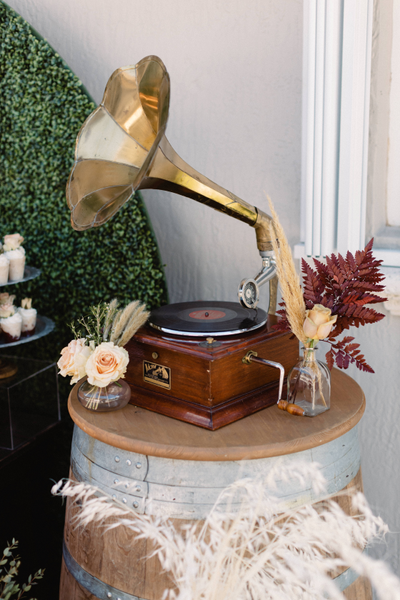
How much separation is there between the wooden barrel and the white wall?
899 millimetres

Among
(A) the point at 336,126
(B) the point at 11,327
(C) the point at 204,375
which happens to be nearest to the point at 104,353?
(C) the point at 204,375

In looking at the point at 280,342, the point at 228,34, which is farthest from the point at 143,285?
the point at 228,34

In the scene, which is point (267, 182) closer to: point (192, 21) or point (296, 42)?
point (296, 42)

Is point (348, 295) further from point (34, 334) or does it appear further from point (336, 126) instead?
point (34, 334)

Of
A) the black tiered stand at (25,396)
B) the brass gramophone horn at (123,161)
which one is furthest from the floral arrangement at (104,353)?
the black tiered stand at (25,396)

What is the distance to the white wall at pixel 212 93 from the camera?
1.84 metres

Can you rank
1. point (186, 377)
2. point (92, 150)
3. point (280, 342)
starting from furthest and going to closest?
point (92, 150)
point (280, 342)
point (186, 377)

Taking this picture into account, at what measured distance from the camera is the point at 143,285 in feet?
6.69

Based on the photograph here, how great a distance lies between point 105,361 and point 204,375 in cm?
24

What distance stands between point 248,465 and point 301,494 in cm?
13

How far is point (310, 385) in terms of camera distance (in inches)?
50.2

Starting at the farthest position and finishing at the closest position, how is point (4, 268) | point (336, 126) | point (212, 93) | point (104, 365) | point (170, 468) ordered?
point (212, 93), point (4, 268), point (336, 126), point (104, 365), point (170, 468)

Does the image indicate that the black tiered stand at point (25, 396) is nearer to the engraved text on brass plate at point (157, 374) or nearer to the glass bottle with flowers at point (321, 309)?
the engraved text on brass plate at point (157, 374)

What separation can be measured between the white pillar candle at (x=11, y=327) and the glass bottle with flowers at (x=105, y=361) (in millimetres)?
570
